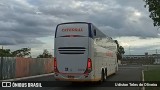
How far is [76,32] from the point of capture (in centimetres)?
2181

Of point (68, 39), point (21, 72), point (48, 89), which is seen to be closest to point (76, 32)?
point (68, 39)

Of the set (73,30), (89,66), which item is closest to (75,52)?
(89,66)

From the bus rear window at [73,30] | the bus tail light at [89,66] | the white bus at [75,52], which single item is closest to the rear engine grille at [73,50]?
the white bus at [75,52]

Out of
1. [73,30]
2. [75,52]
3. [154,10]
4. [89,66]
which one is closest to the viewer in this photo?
[89,66]

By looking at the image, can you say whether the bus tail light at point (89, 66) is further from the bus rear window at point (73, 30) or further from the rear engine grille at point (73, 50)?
the bus rear window at point (73, 30)

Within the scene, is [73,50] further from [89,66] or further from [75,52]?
[89,66]

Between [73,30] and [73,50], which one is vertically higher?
[73,30]

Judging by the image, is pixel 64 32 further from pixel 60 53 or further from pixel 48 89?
pixel 48 89

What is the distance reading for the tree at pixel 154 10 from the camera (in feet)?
82.3

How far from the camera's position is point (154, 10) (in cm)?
2642

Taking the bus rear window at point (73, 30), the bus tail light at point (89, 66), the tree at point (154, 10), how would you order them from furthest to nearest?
the tree at point (154, 10) → the bus rear window at point (73, 30) → the bus tail light at point (89, 66)

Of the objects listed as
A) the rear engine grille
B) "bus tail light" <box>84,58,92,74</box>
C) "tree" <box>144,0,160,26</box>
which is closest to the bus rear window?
the rear engine grille

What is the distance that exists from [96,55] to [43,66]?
78.3 feet

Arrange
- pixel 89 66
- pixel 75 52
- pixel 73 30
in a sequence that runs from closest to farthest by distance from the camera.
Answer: pixel 89 66 < pixel 75 52 < pixel 73 30
